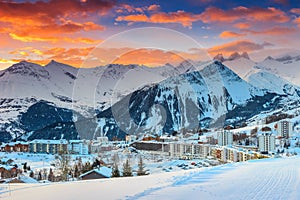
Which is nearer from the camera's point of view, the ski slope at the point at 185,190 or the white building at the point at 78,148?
the ski slope at the point at 185,190

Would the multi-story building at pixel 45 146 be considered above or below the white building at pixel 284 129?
below

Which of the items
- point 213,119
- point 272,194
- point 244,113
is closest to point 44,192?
point 272,194

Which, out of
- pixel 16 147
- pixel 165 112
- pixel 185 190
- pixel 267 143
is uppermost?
pixel 165 112

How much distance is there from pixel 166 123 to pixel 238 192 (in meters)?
154

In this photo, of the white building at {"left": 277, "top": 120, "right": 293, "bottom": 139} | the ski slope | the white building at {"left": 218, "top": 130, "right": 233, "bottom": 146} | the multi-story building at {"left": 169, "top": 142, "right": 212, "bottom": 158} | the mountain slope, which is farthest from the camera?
the mountain slope

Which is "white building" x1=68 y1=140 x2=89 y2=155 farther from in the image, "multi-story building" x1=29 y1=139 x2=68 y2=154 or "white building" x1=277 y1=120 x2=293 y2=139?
"white building" x1=277 y1=120 x2=293 y2=139

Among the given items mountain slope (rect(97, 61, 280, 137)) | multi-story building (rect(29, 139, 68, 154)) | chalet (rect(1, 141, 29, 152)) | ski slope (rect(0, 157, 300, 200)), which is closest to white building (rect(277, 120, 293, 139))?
multi-story building (rect(29, 139, 68, 154))

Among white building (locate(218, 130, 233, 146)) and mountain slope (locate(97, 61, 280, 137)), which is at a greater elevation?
mountain slope (locate(97, 61, 280, 137))

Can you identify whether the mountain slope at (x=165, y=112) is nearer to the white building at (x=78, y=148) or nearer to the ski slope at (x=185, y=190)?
the white building at (x=78, y=148)

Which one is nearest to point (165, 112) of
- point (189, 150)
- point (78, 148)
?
point (78, 148)

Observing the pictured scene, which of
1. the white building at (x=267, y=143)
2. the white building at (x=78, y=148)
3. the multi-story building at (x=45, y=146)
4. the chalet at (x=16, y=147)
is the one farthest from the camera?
the chalet at (x=16, y=147)

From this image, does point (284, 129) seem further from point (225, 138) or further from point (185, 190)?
point (185, 190)

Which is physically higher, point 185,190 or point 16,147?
point 185,190

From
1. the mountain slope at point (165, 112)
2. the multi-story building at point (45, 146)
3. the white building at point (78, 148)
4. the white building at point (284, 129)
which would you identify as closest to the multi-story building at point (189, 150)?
the white building at point (284, 129)
